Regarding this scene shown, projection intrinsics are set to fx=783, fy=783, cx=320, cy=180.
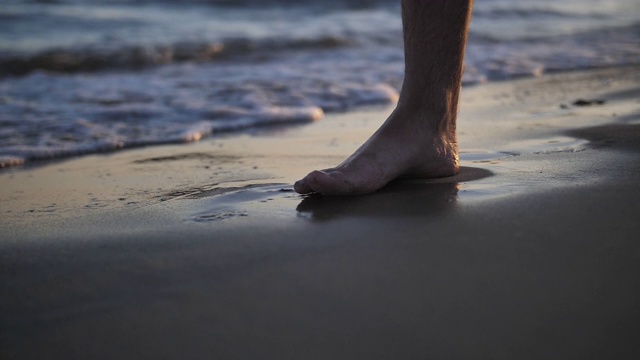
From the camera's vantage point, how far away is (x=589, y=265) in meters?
1.39

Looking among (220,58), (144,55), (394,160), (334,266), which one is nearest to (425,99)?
(394,160)

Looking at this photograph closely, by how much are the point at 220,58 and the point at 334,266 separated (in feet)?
15.3

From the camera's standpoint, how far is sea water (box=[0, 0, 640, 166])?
354 cm

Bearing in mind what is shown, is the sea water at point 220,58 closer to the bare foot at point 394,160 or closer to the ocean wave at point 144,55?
the ocean wave at point 144,55

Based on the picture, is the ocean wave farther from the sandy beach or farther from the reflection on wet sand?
the reflection on wet sand

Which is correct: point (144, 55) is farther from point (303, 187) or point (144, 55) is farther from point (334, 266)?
point (334, 266)

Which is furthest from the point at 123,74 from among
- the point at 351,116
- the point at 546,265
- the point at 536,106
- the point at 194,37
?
the point at 546,265

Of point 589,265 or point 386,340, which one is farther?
point 589,265

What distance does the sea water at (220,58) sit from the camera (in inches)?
139

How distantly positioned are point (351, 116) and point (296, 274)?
7.89 feet

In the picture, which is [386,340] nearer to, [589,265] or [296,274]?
[296,274]

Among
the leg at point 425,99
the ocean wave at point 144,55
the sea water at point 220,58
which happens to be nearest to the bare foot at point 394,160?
the leg at point 425,99

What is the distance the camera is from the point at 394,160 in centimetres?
203

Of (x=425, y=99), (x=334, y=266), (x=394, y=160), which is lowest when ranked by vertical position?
(x=334, y=266)
